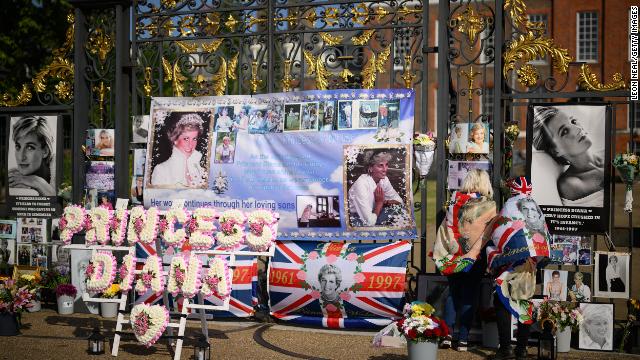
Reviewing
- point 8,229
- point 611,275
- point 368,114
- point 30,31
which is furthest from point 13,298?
point 30,31

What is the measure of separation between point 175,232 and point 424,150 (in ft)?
10.3

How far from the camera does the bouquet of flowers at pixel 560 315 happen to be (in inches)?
331

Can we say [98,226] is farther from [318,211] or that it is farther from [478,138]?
[478,138]

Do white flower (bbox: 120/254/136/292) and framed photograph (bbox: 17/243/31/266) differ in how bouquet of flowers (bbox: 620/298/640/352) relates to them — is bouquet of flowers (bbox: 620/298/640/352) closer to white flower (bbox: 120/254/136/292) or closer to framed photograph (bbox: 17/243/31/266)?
white flower (bbox: 120/254/136/292)

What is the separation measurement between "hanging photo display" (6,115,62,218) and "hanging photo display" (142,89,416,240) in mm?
1716

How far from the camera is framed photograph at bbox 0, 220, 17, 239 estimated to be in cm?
1205

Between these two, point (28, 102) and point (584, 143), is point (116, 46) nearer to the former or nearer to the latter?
point (28, 102)

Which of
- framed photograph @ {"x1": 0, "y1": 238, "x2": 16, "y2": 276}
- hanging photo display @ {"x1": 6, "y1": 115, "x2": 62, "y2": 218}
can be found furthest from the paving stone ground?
hanging photo display @ {"x1": 6, "y1": 115, "x2": 62, "y2": 218}

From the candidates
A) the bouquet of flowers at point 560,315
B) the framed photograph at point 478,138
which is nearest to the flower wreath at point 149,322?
the bouquet of flowers at point 560,315

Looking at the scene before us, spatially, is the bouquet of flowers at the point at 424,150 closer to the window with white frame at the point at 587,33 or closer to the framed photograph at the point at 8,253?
the framed photograph at the point at 8,253

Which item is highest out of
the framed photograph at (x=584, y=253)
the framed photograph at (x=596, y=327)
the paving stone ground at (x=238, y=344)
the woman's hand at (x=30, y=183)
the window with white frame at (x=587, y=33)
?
the window with white frame at (x=587, y=33)

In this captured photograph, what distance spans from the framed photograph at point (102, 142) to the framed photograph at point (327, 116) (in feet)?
10.3

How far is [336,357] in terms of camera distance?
8.61 meters

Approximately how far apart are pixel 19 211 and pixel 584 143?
26.4 ft
